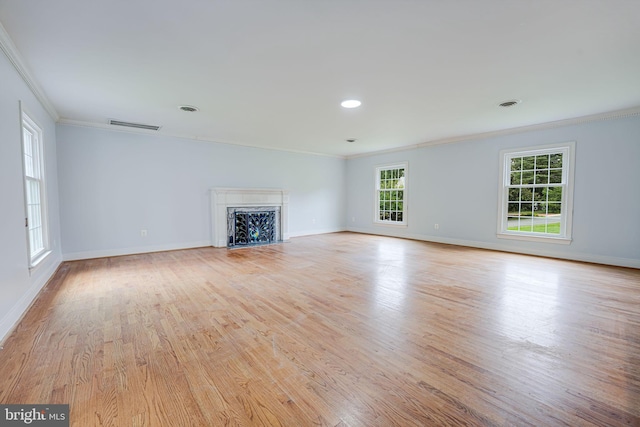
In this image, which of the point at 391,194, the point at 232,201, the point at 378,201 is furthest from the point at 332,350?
the point at 378,201

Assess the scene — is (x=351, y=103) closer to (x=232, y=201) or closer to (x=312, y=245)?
(x=312, y=245)

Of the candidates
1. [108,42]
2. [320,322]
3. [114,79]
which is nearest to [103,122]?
[114,79]

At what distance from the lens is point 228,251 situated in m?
5.41

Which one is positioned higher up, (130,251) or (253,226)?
(253,226)

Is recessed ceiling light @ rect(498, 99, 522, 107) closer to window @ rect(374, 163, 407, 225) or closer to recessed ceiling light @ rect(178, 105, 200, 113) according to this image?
window @ rect(374, 163, 407, 225)

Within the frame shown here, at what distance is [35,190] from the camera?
344cm

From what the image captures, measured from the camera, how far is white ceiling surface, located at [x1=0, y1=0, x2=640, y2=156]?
1857 millimetres

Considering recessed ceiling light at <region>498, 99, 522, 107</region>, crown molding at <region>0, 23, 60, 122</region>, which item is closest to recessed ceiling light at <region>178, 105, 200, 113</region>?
crown molding at <region>0, 23, 60, 122</region>

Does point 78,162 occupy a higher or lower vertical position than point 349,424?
higher

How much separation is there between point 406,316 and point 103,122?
5245mm

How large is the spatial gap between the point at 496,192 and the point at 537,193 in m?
0.62

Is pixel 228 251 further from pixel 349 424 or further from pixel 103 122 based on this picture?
pixel 349 424

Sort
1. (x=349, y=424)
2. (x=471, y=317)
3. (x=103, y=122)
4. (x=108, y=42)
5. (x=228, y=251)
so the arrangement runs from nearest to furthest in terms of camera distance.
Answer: (x=349, y=424) → (x=108, y=42) → (x=471, y=317) → (x=103, y=122) → (x=228, y=251)

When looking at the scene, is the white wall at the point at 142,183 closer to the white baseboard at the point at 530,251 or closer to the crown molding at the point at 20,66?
the crown molding at the point at 20,66
